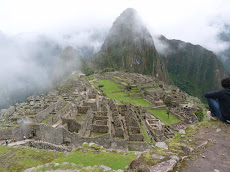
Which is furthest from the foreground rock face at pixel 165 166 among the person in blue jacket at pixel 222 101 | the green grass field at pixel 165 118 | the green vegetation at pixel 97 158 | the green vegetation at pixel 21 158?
the green grass field at pixel 165 118

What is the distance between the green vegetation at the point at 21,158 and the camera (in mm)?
8469

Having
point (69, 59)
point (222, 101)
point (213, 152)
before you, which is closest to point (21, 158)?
point (213, 152)

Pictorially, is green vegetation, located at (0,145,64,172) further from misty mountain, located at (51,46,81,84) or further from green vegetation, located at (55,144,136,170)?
misty mountain, located at (51,46,81,84)

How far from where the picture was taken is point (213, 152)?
4.69 m

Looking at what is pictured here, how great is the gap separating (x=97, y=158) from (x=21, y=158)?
5.28m

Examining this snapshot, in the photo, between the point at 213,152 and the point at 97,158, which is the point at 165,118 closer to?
the point at 97,158

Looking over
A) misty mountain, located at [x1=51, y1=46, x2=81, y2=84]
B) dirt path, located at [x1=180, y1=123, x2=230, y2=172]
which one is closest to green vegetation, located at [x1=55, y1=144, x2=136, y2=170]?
dirt path, located at [x1=180, y1=123, x2=230, y2=172]

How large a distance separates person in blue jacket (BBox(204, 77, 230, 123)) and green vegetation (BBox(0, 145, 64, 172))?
9343 mm

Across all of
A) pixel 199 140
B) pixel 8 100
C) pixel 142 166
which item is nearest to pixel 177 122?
pixel 199 140

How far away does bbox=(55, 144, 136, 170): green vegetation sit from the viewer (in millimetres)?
7648

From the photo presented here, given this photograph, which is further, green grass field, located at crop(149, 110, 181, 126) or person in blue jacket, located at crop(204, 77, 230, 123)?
green grass field, located at crop(149, 110, 181, 126)

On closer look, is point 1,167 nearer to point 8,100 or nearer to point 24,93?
point 8,100

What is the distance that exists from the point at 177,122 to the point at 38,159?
32368 mm

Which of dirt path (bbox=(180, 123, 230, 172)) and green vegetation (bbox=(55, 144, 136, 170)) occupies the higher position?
dirt path (bbox=(180, 123, 230, 172))
